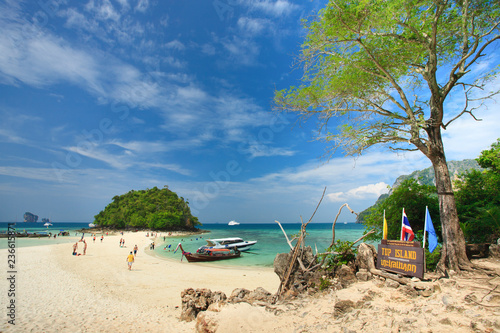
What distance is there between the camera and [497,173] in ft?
31.3

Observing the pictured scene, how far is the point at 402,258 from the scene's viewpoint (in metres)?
5.88

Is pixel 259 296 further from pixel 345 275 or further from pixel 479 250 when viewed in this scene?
pixel 479 250

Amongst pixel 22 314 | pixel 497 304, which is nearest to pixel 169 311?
pixel 22 314

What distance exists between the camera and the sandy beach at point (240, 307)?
4367 millimetres

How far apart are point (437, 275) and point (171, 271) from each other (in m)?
18.3

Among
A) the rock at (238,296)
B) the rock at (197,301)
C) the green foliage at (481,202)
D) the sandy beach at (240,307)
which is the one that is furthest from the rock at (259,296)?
the green foliage at (481,202)

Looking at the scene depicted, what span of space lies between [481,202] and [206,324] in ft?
35.6

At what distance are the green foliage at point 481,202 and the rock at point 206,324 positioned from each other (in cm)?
872

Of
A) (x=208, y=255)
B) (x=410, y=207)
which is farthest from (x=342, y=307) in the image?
(x=208, y=255)

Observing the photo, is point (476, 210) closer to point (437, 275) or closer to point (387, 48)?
point (437, 275)

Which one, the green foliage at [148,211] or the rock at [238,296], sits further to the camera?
the green foliage at [148,211]

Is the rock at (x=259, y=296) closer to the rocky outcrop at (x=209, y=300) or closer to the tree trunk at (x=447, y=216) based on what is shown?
the rocky outcrop at (x=209, y=300)

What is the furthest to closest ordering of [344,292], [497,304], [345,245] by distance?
1. [345,245]
2. [344,292]
3. [497,304]

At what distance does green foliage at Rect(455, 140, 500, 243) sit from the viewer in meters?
7.78
